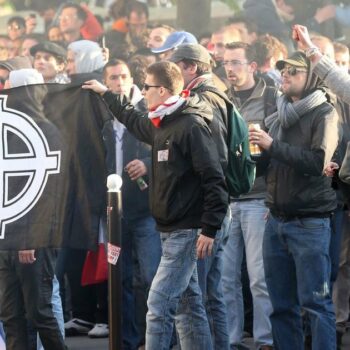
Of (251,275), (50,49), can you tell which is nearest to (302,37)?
(251,275)

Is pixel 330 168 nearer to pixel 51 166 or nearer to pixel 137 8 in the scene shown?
pixel 51 166

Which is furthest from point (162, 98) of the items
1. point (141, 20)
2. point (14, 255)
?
point (141, 20)

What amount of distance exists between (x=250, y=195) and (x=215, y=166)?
1.94 m

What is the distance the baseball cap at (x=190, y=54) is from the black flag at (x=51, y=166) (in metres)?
0.63

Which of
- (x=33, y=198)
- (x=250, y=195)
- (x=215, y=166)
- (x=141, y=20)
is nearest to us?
(x=215, y=166)

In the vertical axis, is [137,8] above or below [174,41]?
above

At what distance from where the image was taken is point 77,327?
1066 cm

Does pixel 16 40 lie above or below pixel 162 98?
above

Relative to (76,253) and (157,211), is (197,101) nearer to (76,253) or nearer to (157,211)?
(157,211)

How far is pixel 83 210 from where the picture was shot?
800 cm

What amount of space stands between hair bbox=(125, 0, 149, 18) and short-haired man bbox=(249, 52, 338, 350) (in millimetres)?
4654

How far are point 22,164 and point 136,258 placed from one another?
1851mm

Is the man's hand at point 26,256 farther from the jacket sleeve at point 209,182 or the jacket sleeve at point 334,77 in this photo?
the jacket sleeve at point 334,77

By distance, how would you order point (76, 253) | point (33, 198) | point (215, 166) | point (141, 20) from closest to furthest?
point (215, 166) → point (33, 198) → point (76, 253) → point (141, 20)
